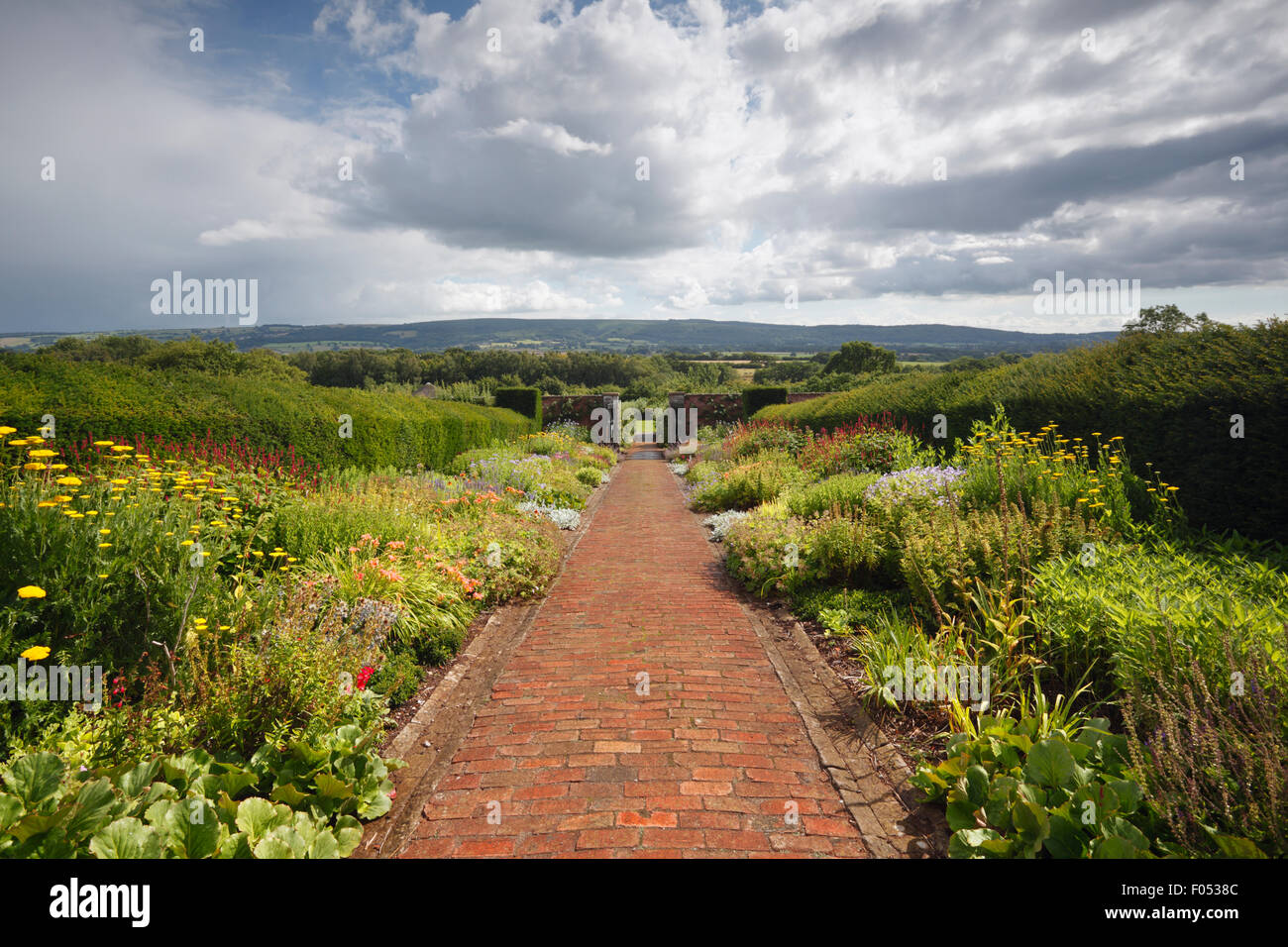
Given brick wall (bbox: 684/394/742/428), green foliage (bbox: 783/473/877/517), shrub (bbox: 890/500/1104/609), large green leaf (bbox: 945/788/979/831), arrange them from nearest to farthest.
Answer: large green leaf (bbox: 945/788/979/831) → shrub (bbox: 890/500/1104/609) → green foliage (bbox: 783/473/877/517) → brick wall (bbox: 684/394/742/428)

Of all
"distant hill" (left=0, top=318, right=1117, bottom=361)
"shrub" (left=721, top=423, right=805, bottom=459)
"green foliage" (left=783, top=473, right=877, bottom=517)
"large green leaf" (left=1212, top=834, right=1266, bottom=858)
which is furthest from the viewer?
"distant hill" (left=0, top=318, right=1117, bottom=361)

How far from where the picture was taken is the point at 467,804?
123 inches

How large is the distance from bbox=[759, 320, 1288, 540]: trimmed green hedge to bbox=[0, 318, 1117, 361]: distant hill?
64.1 metres

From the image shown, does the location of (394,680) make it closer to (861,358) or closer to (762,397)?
(762,397)

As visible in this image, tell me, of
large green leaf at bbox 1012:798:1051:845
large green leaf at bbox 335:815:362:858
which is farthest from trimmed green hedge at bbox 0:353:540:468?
large green leaf at bbox 1012:798:1051:845

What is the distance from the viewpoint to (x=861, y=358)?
57500mm

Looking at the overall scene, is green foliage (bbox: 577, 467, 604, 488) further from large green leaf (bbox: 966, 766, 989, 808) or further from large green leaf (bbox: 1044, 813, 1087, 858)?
large green leaf (bbox: 1044, 813, 1087, 858)

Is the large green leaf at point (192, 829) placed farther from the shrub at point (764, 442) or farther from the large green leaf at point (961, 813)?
the shrub at point (764, 442)

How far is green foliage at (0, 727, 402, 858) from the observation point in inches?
87.8

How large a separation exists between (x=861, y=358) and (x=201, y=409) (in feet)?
188

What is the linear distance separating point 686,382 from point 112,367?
99.0 feet

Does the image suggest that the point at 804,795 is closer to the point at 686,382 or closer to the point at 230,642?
the point at 230,642

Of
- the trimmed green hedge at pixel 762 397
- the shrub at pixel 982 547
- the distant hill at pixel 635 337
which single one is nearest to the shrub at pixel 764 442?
the shrub at pixel 982 547
